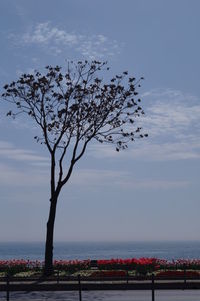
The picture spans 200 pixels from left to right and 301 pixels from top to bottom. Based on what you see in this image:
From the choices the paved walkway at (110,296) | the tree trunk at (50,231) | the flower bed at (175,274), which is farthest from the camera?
the tree trunk at (50,231)

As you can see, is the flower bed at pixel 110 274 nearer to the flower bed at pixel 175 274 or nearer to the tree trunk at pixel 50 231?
the flower bed at pixel 175 274

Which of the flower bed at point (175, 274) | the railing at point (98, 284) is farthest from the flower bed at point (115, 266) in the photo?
the railing at point (98, 284)

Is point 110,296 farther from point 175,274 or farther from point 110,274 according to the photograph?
point 175,274

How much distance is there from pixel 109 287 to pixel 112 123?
400 inches

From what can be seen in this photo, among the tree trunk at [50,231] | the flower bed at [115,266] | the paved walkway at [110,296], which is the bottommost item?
the paved walkway at [110,296]

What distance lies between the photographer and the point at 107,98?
31750 mm

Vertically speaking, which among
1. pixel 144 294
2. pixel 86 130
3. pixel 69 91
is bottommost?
pixel 144 294

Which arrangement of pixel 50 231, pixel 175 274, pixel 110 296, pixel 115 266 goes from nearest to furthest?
pixel 110 296
pixel 175 274
pixel 50 231
pixel 115 266

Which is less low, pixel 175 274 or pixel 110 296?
pixel 175 274

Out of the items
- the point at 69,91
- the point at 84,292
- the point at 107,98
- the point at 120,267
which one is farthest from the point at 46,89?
the point at 84,292

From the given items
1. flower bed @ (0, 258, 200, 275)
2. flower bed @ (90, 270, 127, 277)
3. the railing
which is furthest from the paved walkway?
flower bed @ (0, 258, 200, 275)

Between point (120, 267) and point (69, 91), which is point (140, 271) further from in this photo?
point (69, 91)

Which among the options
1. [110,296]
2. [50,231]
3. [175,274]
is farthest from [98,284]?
[50,231]

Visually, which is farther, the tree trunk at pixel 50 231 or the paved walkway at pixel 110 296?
the tree trunk at pixel 50 231
